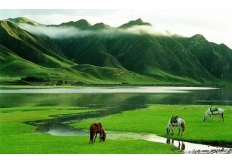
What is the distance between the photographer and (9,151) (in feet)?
99.9

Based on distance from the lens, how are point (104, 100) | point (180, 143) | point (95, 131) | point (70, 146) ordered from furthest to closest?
1. point (104, 100)
2. point (180, 143)
3. point (95, 131)
4. point (70, 146)

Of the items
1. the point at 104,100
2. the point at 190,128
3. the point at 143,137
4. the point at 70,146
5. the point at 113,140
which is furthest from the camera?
the point at 104,100

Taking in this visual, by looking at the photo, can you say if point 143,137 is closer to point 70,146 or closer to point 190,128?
point 190,128

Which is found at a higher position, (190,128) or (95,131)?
(95,131)

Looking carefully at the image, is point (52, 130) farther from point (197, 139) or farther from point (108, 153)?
point (197, 139)

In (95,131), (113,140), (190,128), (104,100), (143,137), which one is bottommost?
(143,137)

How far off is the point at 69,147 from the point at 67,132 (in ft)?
33.5

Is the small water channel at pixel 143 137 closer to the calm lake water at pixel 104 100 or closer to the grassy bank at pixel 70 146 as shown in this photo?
the grassy bank at pixel 70 146

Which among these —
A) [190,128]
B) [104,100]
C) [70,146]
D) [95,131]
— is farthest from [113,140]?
[104,100]

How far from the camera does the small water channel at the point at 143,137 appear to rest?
32.3m

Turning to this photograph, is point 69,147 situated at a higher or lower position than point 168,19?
lower

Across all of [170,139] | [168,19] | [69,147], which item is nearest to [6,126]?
[69,147]

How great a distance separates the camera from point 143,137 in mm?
38344

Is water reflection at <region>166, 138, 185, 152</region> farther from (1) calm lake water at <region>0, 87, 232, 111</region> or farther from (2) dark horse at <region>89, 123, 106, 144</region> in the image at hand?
(1) calm lake water at <region>0, 87, 232, 111</region>
